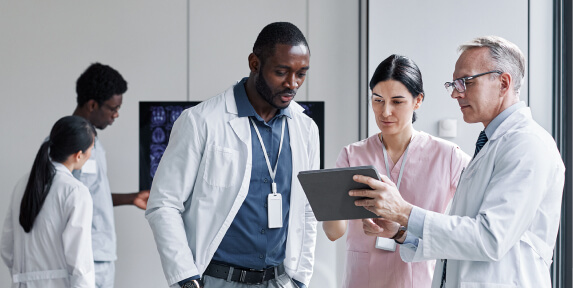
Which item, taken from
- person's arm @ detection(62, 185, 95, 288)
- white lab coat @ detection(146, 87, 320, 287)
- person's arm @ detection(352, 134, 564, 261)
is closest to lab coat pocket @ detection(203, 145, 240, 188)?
white lab coat @ detection(146, 87, 320, 287)

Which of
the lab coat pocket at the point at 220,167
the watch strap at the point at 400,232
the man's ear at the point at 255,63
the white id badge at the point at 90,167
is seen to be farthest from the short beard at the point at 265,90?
the white id badge at the point at 90,167

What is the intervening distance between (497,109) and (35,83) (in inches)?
134

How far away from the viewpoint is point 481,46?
210 centimetres

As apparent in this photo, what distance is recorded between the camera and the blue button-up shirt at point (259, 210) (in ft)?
7.66

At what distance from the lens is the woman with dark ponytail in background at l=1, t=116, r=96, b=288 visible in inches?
125

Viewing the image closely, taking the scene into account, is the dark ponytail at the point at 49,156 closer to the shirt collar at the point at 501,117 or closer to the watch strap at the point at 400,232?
the watch strap at the point at 400,232

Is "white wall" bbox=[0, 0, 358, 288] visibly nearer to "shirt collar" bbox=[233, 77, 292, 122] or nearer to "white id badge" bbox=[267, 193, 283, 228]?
"shirt collar" bbox=[233, 77, 292, 122]

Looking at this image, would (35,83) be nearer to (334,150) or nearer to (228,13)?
(228,13)

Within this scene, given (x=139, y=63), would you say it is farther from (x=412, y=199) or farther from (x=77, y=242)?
(x=412, y=199)

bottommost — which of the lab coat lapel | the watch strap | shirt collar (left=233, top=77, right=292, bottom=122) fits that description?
the watch strap

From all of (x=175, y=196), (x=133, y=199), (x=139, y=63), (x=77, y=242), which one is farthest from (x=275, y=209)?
(x=139, y=63)

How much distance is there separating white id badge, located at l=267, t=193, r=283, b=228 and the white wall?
225 cm

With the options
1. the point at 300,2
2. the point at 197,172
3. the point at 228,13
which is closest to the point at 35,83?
the point at 228,13

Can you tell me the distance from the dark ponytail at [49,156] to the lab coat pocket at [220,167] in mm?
1275
